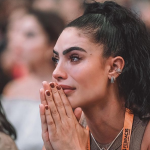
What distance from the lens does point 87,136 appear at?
2.10 m

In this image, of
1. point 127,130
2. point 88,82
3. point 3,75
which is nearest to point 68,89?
point 88,82

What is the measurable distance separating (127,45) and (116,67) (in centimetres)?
14

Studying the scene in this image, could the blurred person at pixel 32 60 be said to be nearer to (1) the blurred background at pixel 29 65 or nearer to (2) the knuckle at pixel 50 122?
(1) the blurred background at pixel 29 65

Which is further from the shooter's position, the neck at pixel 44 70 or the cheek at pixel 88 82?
the neck at pixel 44 70

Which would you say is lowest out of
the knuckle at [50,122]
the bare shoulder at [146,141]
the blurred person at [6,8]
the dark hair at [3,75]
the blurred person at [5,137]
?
the bare shoulder at [146,141]

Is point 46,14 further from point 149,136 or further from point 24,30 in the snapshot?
point 149,136

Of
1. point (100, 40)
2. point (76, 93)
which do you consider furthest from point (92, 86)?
point (100, 40)

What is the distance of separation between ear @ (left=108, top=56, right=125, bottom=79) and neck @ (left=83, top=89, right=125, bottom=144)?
13cm

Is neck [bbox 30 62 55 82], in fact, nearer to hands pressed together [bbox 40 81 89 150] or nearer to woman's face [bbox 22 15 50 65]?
woman's face [bbox 22 15 50 65]

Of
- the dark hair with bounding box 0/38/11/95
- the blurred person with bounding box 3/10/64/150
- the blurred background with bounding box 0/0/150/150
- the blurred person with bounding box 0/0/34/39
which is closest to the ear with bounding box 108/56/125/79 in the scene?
the blurred background with bounding box 0/0/150/150

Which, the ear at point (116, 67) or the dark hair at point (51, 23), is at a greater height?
the dark hair at point (51, 23)

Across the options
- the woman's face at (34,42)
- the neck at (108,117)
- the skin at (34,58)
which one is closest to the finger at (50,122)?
the neck at (108,117)

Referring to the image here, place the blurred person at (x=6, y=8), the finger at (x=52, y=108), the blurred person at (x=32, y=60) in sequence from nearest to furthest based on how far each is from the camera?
the finger at (x=52, y=108)
the blurred person at (x=32, y=60)
the blurred person at (x=6, y=8)

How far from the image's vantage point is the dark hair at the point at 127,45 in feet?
6.71
